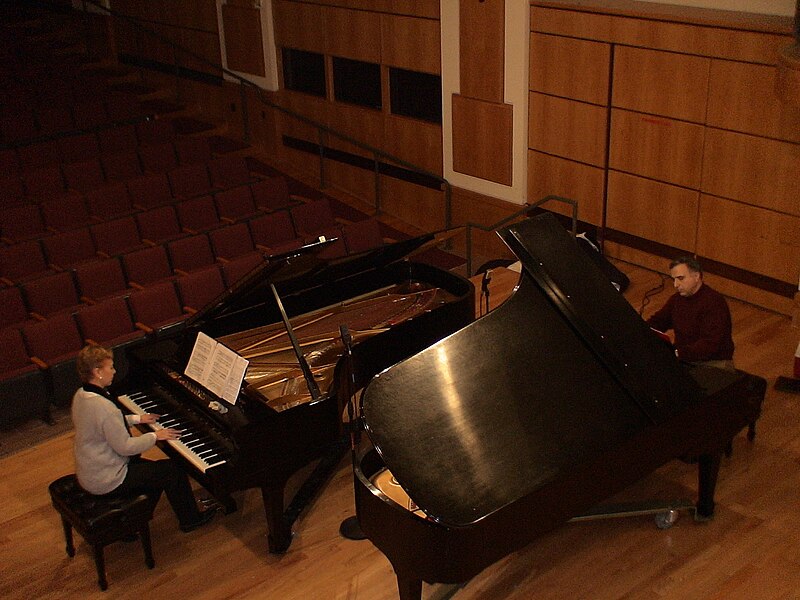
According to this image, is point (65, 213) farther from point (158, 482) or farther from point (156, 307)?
point (158, 482)

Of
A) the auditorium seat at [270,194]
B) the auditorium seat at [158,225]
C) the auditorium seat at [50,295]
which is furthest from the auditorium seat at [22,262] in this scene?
the auditorium seat at [270,194]

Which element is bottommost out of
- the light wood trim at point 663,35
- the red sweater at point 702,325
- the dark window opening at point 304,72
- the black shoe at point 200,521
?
the black shoe at point 200,521

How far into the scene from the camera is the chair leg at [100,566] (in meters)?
3.44

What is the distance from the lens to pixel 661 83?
19.3 feet

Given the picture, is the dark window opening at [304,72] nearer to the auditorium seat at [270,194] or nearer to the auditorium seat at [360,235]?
the auditorium seat at [270,194]

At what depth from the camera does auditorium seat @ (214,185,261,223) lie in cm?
652

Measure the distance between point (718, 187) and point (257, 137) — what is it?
15.2 ft

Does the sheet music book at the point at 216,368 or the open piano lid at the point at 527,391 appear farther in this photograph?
the sheet music book at the point at 216,368

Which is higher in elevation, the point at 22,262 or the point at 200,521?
the point at 22,262

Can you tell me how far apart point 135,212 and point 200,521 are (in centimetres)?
304

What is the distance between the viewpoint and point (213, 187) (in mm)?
7004

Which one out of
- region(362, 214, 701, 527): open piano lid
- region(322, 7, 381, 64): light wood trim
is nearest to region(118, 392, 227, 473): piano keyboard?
region(362, 214, 701, 527): open piano lid

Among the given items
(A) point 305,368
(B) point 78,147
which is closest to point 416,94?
(B) point 78,147

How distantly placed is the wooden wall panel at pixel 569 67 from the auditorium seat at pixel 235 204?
209cm
